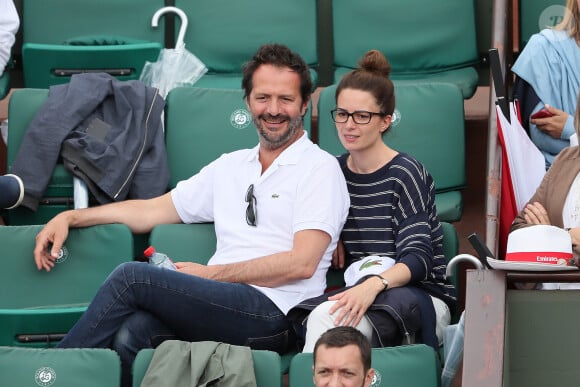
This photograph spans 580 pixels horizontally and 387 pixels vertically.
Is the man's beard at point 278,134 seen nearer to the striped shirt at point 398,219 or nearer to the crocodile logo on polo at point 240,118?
the striped shirt at point 398,219

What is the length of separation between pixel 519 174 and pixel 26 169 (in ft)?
4.91

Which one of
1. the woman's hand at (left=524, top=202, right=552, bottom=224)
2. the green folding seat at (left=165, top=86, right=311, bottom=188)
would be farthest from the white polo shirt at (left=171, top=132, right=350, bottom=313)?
the woman's hand at (left=524, top=202, right=552, bottom=224)

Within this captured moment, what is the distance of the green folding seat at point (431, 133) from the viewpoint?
4238mm

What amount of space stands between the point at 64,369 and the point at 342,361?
73cm

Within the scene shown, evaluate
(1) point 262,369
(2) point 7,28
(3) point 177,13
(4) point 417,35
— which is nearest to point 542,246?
(1) point 262,369

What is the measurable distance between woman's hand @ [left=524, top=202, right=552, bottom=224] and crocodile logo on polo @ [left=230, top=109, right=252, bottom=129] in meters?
1.02

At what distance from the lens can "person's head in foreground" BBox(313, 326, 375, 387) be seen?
2879 mm

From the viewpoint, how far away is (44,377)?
322cm

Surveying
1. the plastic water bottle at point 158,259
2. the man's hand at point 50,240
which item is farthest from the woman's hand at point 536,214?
the man's hand at point 50,240

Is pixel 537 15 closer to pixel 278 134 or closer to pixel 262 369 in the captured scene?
pixel 278 134

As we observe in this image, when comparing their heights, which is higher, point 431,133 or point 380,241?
point 431,133

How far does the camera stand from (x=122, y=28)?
511 centimetres

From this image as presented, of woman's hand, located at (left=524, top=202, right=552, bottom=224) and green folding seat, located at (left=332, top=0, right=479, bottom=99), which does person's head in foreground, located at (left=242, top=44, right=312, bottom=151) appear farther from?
green folding seat, located at (left=332, top=0, right=479, bottom=99)

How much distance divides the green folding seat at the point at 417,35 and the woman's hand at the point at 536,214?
1.37 metres
